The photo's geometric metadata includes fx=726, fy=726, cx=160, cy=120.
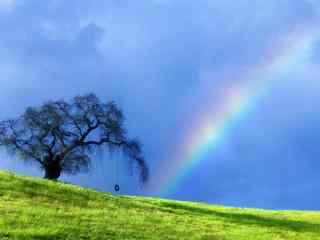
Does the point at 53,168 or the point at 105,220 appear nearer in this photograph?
the point at 105,220

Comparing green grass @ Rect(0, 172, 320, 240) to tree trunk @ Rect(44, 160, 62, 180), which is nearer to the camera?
green grass @ Rect(0, 172, 320, 240)

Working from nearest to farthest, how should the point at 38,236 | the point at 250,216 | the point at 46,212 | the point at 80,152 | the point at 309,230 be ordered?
the point at 38,236 → the point at 46,212 → the point at 309,230 → the point at 250,216 → the point at 80,152

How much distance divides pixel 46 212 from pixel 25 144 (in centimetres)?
3375

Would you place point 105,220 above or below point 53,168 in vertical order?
below

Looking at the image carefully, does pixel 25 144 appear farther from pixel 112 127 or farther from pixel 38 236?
Answer: pixel 38 236

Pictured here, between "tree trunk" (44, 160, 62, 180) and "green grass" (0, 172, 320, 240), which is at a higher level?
"tree trunk" (44, 160, 62, 180)

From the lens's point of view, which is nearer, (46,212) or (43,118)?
(46,212)

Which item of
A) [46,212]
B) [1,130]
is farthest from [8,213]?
[1,130]

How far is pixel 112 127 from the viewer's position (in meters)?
63.4

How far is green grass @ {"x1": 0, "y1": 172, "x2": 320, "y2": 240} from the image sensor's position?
26.2 m

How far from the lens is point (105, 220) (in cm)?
3006

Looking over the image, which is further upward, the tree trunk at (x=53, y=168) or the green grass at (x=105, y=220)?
the tree trunk at (x=53, y=168)

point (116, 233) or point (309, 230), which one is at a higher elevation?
point (309, 230)

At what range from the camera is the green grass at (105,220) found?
2623cm
